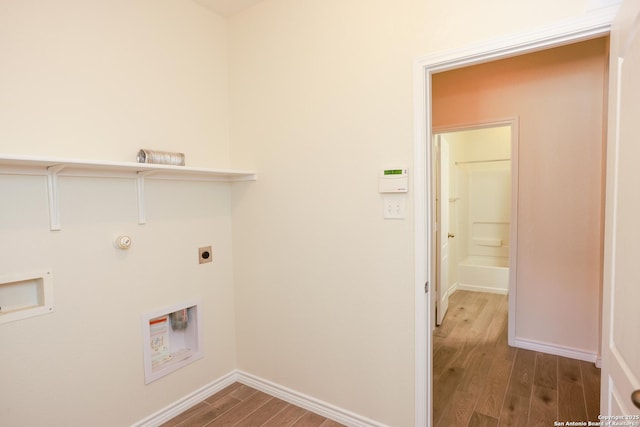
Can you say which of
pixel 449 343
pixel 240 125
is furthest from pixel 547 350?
pixel 240 125

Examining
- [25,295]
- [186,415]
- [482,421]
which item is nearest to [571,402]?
[482,421]

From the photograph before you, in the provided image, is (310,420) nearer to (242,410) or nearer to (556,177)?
(242,410)

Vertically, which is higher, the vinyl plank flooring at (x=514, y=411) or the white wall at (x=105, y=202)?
the white wall at (x=105, y=202)

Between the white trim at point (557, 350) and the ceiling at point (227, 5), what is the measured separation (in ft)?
12.2

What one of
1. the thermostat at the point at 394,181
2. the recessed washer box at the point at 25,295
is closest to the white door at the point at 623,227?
the thermostat at the point at 394,181

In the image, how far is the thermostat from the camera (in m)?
1.83

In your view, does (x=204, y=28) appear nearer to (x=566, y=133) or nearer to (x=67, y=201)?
(x=67, y=201)

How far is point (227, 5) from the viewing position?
2393mm

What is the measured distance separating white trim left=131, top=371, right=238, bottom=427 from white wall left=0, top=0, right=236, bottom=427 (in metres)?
0.05

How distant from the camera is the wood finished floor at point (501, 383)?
2.21 metres

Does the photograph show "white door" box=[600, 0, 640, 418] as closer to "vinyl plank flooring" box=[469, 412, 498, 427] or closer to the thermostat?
the thermostat

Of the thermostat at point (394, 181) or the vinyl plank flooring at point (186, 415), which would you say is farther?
the vinyl plank flooring at point (186, 415)

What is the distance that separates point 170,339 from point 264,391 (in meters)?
0.80

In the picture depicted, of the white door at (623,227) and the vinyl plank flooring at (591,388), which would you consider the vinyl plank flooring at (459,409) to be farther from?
the white door at (623,227)
